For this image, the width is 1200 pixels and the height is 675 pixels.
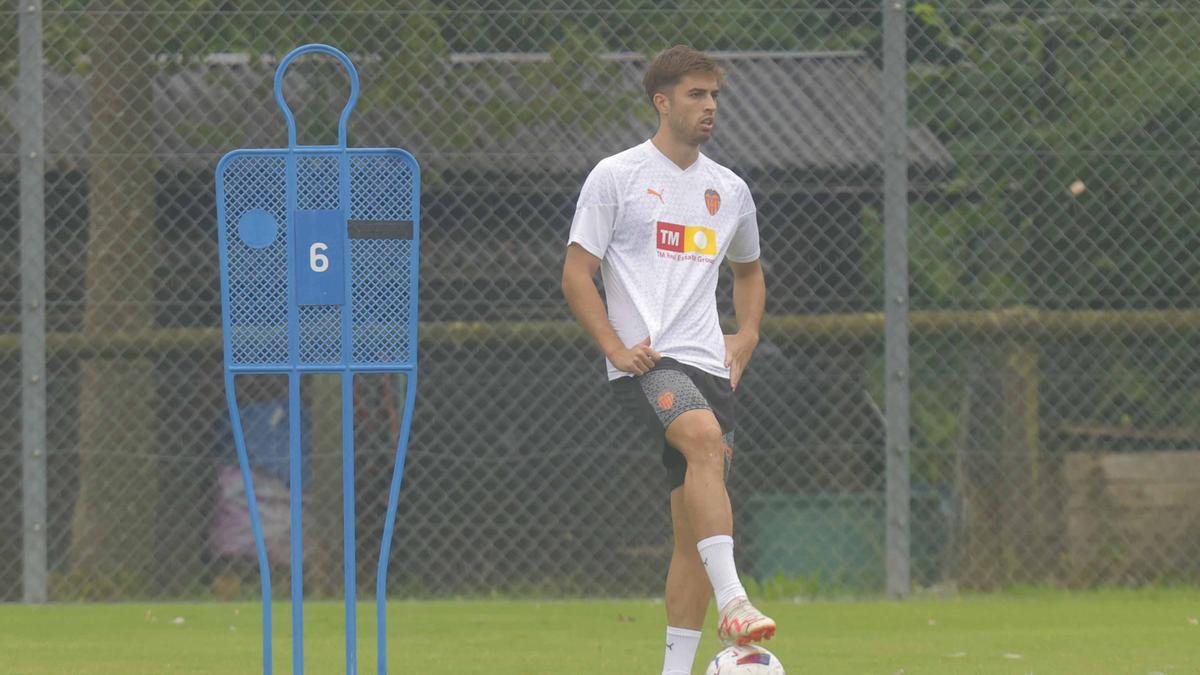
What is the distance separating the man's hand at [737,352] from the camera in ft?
14.7

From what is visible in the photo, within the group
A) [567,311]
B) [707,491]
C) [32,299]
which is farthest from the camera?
[567,311]

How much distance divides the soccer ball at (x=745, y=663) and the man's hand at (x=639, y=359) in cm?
74

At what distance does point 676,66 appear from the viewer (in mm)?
4320

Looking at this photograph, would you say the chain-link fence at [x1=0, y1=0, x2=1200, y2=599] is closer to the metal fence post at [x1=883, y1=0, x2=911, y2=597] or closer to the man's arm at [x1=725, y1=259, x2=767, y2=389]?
the metal fence post at [x1=883, y1=0, x2=911, y2=597]

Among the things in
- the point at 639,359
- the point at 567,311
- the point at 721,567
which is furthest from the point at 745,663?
the point at 567,311

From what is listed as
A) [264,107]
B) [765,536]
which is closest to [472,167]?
[264,107]

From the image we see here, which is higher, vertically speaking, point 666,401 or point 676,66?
point 676,66

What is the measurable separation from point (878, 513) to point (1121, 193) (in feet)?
5.06

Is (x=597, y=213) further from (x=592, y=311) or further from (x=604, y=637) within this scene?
(x=604, y=637)

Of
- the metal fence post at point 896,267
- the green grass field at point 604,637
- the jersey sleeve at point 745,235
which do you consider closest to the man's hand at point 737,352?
the jersey sleeve at point 745,235

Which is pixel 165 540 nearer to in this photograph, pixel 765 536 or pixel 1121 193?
pixel 765 536

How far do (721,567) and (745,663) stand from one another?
0.96 feet

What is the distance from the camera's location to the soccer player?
168 inches

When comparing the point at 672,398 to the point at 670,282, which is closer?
the point at 672,398
